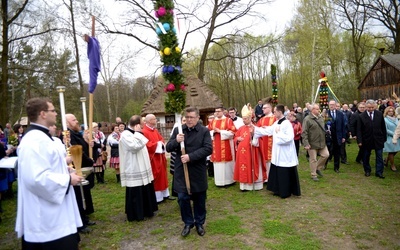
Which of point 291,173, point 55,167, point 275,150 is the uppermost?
point 55,167

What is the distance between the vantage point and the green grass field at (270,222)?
4406mm

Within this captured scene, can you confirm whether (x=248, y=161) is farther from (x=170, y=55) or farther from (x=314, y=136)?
(x=170, y=55)

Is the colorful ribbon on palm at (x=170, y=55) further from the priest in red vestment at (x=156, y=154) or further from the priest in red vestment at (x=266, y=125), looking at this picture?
the priest in red vestment at (x=266, y=125)

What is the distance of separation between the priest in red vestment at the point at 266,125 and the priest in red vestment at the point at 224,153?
821 mm

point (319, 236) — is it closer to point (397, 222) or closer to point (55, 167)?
point (397, 222)

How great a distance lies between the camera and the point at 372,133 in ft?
25.4

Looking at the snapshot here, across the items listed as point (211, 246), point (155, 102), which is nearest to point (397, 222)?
point (211, 246)

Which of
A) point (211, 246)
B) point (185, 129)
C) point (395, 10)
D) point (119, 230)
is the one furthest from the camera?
point (395, 10)

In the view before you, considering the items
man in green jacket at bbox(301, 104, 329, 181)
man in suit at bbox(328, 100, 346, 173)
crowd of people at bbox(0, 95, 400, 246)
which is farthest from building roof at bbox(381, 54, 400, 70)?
man in green jacket at bbox(301, 104, 329, 181)

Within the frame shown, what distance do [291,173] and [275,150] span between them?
62 centimetres

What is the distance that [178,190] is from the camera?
459cm

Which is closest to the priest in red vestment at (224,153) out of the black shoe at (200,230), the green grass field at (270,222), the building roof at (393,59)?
the green grass field at (270,222)

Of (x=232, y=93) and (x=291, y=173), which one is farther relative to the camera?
(x=232, y=93)

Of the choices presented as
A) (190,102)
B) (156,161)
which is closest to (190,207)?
(156,161)
